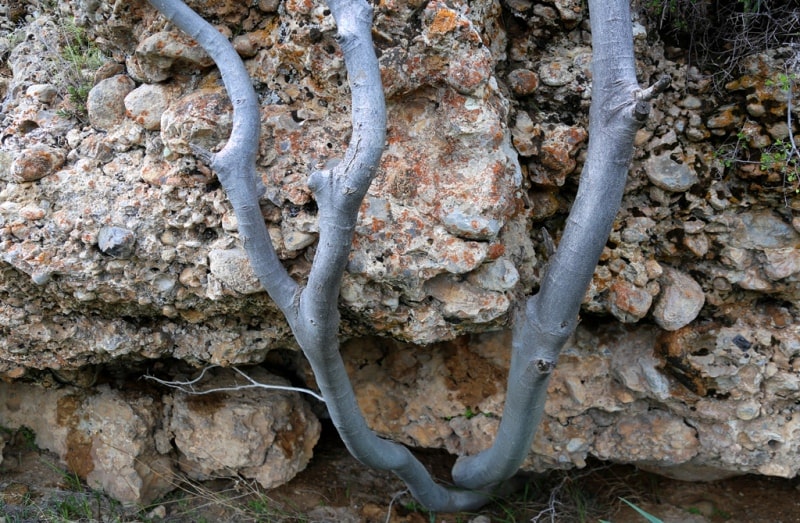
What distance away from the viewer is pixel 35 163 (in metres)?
2.15

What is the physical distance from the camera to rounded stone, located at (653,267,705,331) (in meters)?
2.26

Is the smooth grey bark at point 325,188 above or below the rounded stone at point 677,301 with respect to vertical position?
above

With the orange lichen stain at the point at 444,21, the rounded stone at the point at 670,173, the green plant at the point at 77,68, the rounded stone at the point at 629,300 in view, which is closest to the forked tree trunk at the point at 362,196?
the orange lichen stain at the point at 444,21

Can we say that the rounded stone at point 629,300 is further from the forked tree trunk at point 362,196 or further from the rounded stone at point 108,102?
the rounded stone at point 108,102

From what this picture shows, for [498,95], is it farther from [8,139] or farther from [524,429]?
[8,139]

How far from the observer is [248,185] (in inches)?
75.2

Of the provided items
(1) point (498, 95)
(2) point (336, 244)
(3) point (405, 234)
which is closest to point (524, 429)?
(3) point (405, 234)

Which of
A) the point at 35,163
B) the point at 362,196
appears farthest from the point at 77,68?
the point at 362,196

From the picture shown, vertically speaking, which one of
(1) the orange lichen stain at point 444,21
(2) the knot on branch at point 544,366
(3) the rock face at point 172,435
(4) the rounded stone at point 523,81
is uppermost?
(1) the orange lichen stain at point 444,21

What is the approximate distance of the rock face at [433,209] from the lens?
6.39 feet

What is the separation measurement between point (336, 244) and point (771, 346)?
1.72 m

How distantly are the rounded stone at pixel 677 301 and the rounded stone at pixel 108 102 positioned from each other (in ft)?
6.91

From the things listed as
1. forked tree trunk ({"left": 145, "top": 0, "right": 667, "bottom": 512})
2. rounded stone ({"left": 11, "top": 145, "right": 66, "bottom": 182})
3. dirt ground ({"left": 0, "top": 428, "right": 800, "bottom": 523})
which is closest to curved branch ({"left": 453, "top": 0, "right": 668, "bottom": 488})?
forked tree trunk ({"left": 145, "top": 0, "right": 667, "bottom": 512})

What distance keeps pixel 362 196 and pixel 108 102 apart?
1160 millimetres
